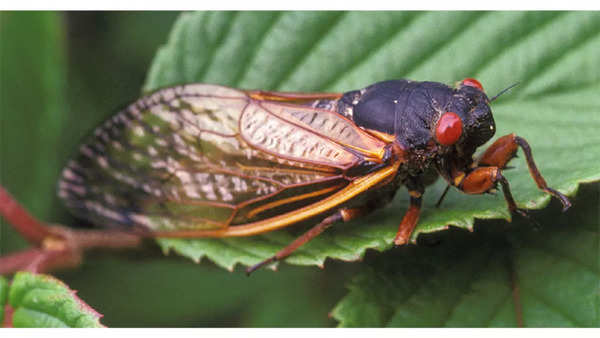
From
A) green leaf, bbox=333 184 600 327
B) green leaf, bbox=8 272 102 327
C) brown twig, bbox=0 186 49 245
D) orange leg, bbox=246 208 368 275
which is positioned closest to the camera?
green leaf, bbox=8 272 102 327

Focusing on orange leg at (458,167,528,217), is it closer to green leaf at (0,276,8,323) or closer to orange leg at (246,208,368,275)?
orange leg at (246,208,368,275)

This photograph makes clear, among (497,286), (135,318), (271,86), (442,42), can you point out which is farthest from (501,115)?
(135,318)

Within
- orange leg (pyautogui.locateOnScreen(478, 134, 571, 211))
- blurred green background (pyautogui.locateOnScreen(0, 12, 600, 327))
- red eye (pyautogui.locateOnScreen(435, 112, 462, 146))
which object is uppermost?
red eye (pyautogui.locateOnScreen(435, 112, 462, 146))

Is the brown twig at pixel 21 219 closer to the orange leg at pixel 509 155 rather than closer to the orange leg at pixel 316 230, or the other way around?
the orange leg at pixel 316 230

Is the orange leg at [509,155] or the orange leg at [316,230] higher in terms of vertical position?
the orange leg at [509,155]

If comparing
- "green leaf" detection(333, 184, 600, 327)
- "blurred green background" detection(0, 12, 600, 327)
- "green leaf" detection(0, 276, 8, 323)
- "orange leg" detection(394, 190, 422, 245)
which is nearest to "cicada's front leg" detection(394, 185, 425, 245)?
"orange leg" detection(394, 190, 422, 245)

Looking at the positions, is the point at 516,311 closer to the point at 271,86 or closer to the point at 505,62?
the point at 505,62

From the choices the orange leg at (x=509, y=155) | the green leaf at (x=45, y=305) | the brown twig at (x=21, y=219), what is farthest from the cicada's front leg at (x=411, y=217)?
the brown twig at (x=21, y=219)
